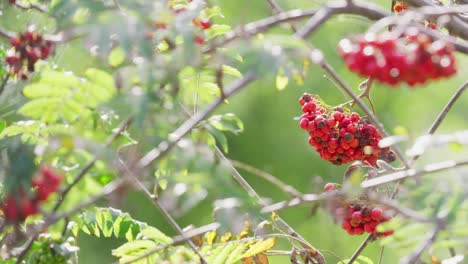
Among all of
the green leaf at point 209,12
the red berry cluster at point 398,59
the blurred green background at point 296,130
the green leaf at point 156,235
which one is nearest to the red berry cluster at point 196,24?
the green leaf at point 209,12

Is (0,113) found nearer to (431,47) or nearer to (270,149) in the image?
(431,47)

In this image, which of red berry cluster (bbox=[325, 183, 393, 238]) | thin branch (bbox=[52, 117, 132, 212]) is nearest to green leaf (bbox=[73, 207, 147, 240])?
red berry cluster (bbox=[325, 183, 393, 238])

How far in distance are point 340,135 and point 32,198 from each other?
732 millimetres

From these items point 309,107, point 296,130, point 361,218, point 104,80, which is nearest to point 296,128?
point 296,130

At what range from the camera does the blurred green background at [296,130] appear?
4391mm

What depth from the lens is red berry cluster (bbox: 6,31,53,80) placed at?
1.46m

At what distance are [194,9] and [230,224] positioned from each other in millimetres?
293

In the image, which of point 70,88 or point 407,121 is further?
point 407,121

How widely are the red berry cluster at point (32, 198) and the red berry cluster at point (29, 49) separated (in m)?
0.21

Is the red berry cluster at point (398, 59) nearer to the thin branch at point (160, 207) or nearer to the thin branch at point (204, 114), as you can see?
the thin branch at point (204, 114)

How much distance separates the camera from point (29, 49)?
4.81ft

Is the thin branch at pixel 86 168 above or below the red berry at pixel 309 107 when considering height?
above

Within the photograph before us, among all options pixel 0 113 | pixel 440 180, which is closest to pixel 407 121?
pixel 0 113

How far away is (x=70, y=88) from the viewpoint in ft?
4.49
